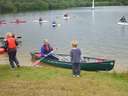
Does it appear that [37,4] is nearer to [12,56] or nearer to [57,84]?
[12,56]

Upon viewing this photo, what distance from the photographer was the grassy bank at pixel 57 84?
12.4 meters

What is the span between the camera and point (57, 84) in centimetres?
1355

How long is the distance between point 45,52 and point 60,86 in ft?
32.0

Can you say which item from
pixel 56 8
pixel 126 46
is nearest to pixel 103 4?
pixel 56 8

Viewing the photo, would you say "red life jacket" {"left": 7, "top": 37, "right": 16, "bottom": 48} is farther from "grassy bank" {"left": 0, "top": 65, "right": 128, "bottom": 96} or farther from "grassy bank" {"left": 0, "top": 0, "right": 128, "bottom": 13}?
"grassy bank" {"left": 0, "top": 0, "right": 128, "bottom": 13}

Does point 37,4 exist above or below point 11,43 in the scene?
below

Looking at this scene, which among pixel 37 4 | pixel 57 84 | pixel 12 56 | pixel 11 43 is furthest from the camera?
pixel 37 4

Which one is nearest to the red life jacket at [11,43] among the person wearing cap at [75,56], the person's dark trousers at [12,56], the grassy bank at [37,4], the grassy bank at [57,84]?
the person's dark trousers at [12,56]

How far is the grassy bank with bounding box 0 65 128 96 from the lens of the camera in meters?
12.4

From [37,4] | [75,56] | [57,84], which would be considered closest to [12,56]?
[75,56]

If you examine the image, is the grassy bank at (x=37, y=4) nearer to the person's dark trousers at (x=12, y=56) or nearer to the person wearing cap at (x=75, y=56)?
the person's dark trousers at (x=12, y=56)

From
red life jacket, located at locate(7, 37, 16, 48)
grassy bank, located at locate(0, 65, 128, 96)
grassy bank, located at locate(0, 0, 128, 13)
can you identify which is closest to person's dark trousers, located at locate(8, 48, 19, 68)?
red life jacket, located at locate(7, 37, 16, 48)

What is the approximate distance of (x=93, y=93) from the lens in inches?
489

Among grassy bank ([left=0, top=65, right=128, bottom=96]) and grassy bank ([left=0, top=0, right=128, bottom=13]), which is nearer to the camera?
grassy bank ([left=0, top=65, right=128, bottom=96])
